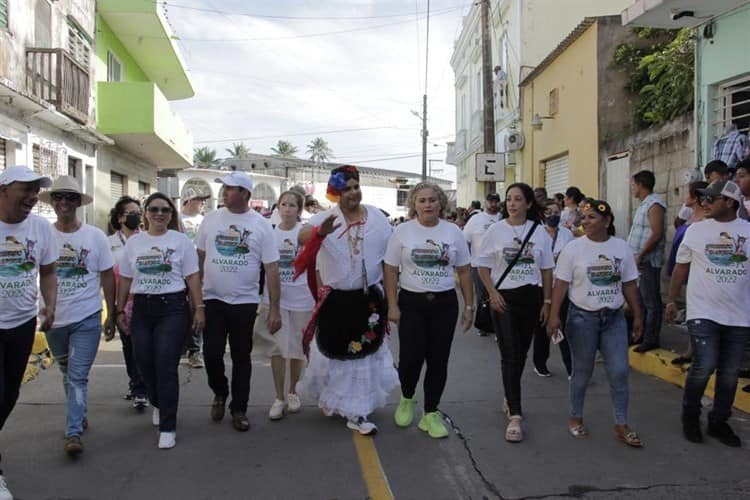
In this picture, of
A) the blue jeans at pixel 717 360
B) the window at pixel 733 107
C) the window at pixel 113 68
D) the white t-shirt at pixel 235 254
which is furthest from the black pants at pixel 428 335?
the window at pixel 113 68

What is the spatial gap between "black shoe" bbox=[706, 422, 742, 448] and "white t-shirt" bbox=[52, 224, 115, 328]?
443 cm

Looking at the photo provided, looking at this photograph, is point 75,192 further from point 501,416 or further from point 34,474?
point 501,416

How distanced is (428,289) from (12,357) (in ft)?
8.68

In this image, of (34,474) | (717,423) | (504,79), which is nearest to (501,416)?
(717,423)

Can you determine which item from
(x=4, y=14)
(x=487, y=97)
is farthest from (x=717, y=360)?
(x=487, y=97)

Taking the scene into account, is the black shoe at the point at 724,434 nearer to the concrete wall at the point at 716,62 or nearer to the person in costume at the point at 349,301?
the person in costume at the point at 349,301

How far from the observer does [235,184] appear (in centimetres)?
459

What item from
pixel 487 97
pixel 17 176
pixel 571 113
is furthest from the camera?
pixel 487 97

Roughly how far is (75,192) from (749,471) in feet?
15.6

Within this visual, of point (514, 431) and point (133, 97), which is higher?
point (133, 97)

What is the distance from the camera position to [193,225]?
31.7 ft

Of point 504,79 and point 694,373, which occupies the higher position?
point 504,79

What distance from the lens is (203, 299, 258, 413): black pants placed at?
15.0 feet

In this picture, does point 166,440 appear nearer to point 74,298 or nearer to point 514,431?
point 74,298
